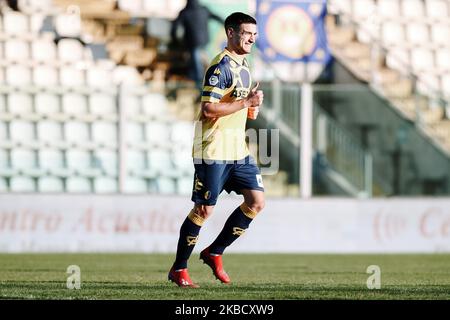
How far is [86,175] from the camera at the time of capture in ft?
62.7

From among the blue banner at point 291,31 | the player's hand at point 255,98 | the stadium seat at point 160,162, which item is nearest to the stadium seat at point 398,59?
the blue banner at point 291,31

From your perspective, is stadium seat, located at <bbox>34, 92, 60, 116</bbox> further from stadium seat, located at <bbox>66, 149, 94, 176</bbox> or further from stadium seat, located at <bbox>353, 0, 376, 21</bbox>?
stadium seat, located at <bbox>353, 0, 376, 21</bbox>

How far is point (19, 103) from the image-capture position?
19344mm

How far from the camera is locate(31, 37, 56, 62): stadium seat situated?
70.7 ft

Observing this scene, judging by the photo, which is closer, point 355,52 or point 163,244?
point 163,244

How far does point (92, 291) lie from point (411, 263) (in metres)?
6.91

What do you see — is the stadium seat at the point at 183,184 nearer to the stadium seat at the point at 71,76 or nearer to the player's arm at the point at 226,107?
the stadium seat at the point at 71,76

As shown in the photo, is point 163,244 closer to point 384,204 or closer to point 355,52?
point 384,204

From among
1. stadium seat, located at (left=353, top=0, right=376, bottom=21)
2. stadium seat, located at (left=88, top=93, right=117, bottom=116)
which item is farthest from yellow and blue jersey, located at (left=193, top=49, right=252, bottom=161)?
stadium seat, located at (left=353, top=0, right=376, bottom=21)

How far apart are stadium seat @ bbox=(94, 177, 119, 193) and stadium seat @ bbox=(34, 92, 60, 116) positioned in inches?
61.6

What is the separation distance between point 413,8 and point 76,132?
28.5 feet

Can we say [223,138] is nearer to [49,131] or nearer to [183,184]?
[183,184]
